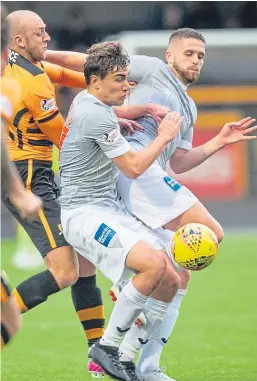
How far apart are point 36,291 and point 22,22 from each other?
199 centimetres

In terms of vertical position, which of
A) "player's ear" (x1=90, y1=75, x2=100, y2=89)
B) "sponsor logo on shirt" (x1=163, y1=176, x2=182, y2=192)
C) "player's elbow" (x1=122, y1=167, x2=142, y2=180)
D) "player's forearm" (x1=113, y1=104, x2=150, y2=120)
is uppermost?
"player's ear" (x1=90, y1=75, x2=100, y2=89)

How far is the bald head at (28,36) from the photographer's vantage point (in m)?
7.56

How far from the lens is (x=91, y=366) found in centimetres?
763

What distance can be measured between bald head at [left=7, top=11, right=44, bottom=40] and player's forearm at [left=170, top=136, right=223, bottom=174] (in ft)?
4.90

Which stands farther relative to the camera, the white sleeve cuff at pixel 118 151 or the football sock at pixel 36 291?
the football sock at pixel 36 291

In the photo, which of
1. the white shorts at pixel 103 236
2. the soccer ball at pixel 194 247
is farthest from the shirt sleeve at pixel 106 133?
the soccer ball at pixel 194 247

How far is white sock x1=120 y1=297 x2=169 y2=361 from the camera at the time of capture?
7070 mm

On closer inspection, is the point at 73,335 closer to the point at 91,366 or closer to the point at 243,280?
the point at 91,366

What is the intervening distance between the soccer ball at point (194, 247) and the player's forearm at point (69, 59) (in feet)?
6.21

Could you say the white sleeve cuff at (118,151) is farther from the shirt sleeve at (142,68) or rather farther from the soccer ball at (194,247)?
the shirt sleeve at (142,68)

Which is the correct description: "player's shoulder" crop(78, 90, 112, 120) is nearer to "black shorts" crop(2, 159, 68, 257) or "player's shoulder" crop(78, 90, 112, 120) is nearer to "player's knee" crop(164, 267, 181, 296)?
"black shorts" crop(2, 159, 68, 257)

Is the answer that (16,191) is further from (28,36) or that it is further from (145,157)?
(28,36)

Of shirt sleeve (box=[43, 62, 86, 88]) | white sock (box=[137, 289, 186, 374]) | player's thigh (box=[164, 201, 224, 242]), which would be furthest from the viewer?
shirt sleeve (box=[43, 62, 86, 88])

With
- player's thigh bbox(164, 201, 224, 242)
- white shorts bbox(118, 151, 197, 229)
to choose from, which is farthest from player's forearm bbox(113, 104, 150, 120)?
player's thigh bbox(164, 201, 224, 242)
